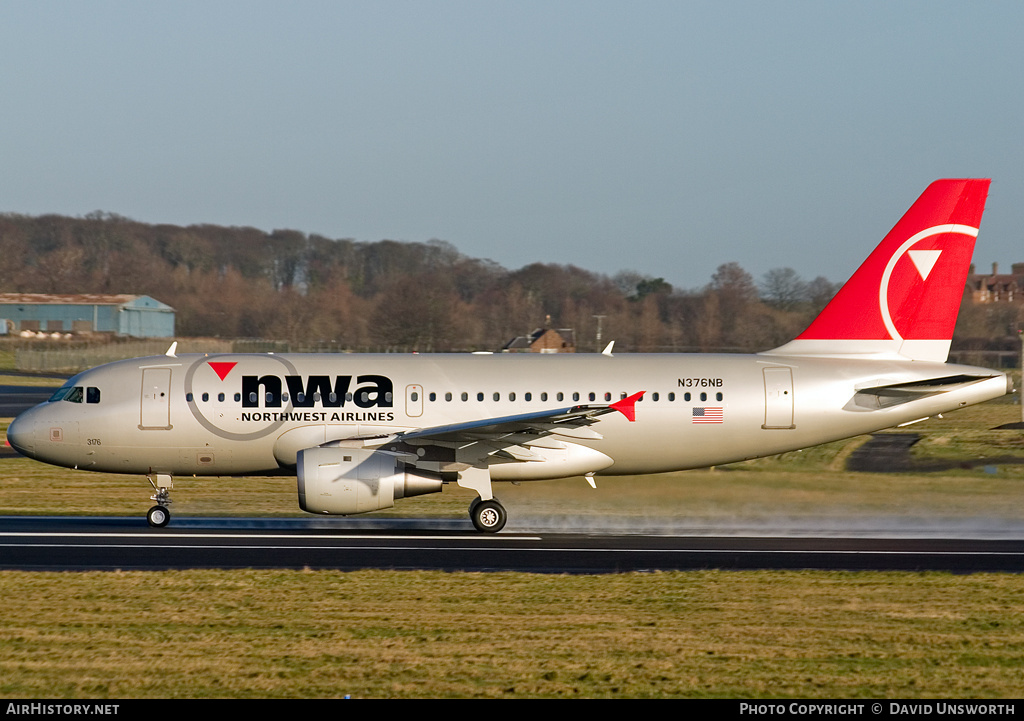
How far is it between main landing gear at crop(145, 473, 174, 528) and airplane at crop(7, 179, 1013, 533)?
0.10 ft

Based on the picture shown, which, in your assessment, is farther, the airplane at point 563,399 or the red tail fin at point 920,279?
the red tail fin at point 920,279

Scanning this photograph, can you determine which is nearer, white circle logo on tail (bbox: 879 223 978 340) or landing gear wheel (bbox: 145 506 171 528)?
landing gear wheel (bbox: 145 506 171 528)

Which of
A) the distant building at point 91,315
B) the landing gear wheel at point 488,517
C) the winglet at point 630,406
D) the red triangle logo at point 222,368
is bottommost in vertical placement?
the landing gear wheel at point 488,517

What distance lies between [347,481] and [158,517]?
13.8 feet

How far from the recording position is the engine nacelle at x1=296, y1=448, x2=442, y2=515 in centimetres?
2048

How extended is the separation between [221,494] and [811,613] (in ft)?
Answer: 57.6

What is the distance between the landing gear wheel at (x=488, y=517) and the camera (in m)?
21.5

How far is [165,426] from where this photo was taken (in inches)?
890

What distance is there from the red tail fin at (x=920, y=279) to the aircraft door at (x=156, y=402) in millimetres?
13860

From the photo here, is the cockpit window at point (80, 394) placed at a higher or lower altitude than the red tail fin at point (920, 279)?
lower

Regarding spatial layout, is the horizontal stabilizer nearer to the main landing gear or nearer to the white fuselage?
the white fuselage

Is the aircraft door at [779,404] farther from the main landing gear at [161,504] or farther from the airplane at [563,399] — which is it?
the main landing gear at [161,504]

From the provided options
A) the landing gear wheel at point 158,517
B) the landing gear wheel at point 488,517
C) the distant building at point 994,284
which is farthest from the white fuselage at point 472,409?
the distant building at point 994,284

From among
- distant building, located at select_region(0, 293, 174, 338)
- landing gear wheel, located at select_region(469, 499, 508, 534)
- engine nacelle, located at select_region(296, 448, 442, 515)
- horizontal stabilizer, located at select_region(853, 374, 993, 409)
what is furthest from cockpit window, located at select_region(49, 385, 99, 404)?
distant building, located at select_region(0, 293, 174, 338)
